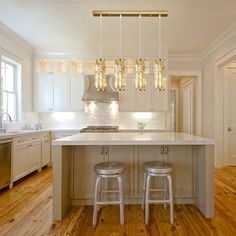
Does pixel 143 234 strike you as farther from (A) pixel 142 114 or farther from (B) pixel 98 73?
(A) pixel 142 114

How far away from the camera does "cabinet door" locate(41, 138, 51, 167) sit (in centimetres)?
459

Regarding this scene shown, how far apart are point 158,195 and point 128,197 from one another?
0.40 m

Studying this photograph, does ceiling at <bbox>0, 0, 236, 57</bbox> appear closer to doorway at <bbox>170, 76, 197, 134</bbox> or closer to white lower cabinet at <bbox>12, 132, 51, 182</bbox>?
doorway at <bbox>170, 76, 197, 134</bbox>

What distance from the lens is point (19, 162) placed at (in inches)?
144

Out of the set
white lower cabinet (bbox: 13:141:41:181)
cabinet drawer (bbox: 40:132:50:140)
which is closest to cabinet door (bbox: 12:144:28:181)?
white lower cabinet (bbox: 13:141:41:181)

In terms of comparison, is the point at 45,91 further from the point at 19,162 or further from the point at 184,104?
the point at 184,104

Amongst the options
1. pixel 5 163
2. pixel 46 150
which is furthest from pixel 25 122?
pixel 5 163

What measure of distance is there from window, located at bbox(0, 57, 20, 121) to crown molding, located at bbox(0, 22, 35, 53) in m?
0.45

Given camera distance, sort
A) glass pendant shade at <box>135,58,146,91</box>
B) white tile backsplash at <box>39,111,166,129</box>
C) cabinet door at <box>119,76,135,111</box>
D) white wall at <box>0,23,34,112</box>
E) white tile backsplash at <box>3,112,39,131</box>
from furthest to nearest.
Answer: white tile backsplash at <box>39,111,166,129</box>, cabinet door at <box>119,76,135,111</box>, white tile backsplash at <box>3,112,39,131</box>, white wall at <box>0,23,34,112</box>, glass pendant shade at <box>135,58,146,91</box>

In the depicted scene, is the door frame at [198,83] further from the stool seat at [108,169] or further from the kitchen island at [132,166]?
the stool seat at [108,169]

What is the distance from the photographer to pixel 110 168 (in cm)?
226

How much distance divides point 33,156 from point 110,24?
3.03 metres

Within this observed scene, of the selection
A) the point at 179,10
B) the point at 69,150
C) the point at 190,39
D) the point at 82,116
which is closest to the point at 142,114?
the point at 82,116

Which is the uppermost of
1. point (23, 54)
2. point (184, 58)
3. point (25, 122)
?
point (184, 58)
